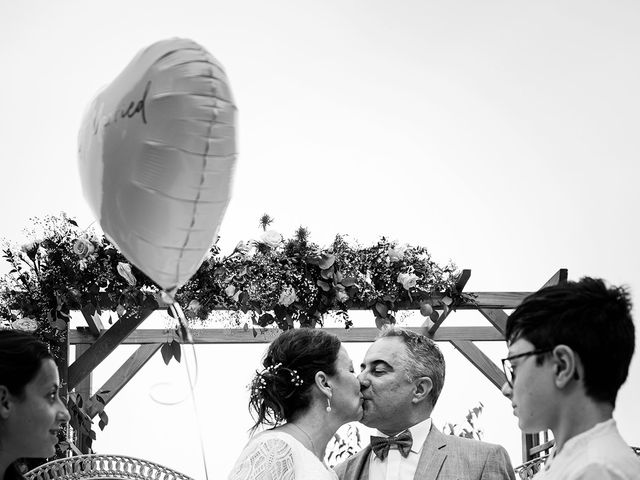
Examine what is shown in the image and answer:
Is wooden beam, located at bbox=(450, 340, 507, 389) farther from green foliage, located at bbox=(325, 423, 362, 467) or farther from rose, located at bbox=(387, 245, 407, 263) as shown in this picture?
rose, located at bbox=(387, 245, 407, 263)

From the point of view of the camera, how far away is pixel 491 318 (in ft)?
19.4

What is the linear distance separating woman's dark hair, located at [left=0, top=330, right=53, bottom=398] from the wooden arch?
263 centimetres

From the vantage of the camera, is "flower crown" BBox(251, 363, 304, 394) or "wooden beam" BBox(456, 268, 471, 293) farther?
"wooden beam" BBox(456, 268, 471, 293)

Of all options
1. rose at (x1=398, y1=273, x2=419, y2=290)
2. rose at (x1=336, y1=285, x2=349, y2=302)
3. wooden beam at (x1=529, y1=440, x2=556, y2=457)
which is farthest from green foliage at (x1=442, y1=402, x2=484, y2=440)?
rose at (x1=336, y1=285, x2=349, y2=302)

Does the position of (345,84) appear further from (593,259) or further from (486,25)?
(593,259)

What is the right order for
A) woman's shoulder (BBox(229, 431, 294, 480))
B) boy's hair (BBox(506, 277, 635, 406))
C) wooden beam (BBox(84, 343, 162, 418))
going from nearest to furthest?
boy's hair (BBox(506, 277, 635, 406)) → woman's shoulder (BBox(229, 431, 294, 480)) → wooden beam (BBox(84, 343, 162, 418))

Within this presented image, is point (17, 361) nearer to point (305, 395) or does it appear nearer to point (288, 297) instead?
point (305, 395)

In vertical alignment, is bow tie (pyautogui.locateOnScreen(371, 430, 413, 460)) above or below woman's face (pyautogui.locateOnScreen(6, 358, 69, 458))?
above

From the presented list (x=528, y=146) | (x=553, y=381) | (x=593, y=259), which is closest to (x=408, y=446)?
(x=553, y=381)

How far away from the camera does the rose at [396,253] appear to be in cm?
512

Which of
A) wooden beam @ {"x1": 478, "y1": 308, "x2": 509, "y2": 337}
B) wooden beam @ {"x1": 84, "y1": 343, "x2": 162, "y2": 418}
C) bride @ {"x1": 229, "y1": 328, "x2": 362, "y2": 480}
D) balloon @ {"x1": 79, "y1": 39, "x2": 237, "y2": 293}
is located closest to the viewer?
balloon @ {"x1": 79, "y1": 39, "x2": 237, "y2": 293}

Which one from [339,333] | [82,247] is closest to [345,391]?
[82,247]

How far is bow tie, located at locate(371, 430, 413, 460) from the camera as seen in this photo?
3.56 m

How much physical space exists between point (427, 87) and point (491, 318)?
3.78m
